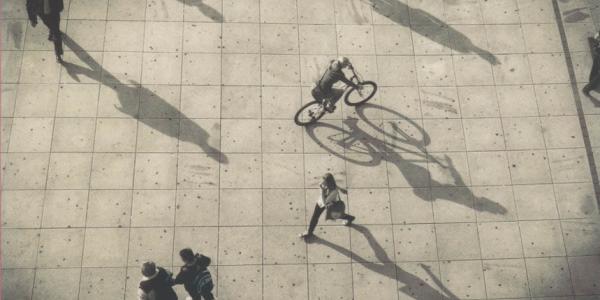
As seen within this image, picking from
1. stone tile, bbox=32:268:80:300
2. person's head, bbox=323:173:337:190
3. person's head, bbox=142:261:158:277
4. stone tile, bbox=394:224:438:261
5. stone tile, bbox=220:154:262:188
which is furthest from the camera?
stone tile, bbox=220:154:262:188

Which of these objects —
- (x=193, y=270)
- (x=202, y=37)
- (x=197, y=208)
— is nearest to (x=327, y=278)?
(x=197, y=208)

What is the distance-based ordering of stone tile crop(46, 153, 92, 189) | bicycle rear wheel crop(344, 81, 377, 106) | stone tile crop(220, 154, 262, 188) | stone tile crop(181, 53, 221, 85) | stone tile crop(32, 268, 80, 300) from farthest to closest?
stone tile crop(181, 53, 221, 85)
bicycle rear wheel crop(344, 81, 377, 106)
stone tile crop(220, 154, 262, 188)
stone tile crop(46, 153, 92, 189)
stone tile crop(32, 268, 80, 300)

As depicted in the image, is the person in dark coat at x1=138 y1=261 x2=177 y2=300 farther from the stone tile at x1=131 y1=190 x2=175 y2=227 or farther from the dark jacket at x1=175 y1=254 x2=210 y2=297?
the stone tile at x1=131 y1=190 x2=175 y2=227

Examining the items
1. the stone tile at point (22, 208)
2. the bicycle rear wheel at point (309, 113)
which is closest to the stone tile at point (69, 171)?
the stone tile at point (22, 208)

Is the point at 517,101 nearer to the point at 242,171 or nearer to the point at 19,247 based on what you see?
the point at 242,171

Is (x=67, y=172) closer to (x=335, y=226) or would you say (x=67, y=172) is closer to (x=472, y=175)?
(x=335, y=226)

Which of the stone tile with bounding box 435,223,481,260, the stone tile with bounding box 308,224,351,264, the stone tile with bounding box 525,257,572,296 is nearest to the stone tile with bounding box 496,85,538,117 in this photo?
the stone tile with bounding box 435,223,481,260
